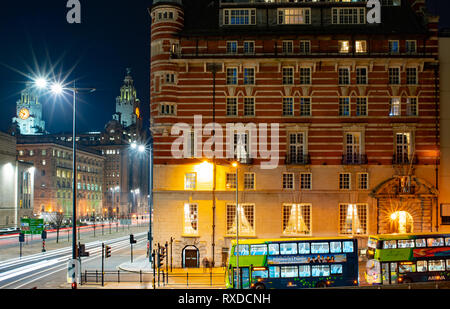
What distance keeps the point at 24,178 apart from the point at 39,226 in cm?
6481

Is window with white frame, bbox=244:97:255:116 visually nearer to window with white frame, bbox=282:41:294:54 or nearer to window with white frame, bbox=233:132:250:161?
window with white frame, bbox=233:132:250:161

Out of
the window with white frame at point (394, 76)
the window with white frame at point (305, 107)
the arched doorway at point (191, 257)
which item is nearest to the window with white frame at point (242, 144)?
the window with white frame at point (305, 107)

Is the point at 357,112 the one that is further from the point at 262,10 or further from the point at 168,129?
the point at 168,129

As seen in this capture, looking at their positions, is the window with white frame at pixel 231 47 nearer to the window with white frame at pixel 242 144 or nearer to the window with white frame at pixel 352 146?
the window with white frame at pixel 242 144

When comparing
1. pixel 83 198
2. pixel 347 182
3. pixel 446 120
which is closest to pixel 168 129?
pixel 347 182

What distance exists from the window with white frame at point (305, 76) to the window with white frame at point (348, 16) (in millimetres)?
5695

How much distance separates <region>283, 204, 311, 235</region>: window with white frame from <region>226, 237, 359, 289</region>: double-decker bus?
12022mm

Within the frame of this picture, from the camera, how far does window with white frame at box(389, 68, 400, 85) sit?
43.4m

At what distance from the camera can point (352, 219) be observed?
42500 mm

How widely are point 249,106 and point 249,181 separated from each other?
23.5 ft

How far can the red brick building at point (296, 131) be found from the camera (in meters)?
42.4

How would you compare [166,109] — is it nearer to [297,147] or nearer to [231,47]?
[231,47]

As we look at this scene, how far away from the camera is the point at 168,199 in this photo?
4284 cm

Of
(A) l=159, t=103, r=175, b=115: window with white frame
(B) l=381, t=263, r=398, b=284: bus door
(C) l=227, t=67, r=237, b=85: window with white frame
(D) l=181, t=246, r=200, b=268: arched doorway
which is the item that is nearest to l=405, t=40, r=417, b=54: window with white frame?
(C) l=227, t=67, r=237, b=85: window with white frame
